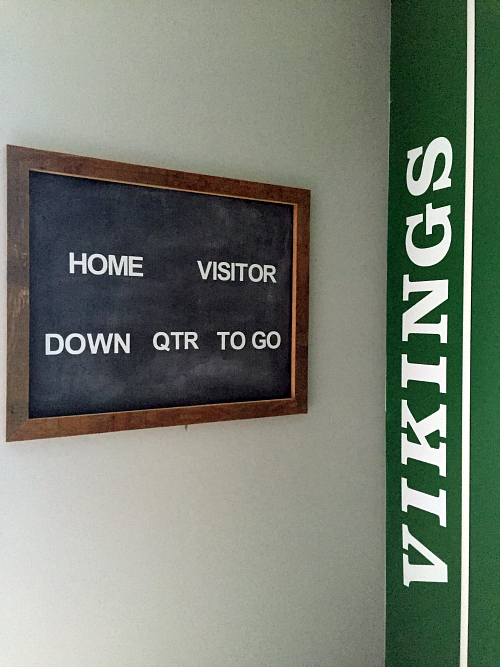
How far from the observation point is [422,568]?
1622 millimetres

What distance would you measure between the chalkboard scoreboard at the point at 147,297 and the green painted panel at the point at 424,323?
1.09 feet

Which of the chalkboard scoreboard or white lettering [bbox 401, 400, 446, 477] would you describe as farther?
white lettering [bbox 401, 400, 446, 477]

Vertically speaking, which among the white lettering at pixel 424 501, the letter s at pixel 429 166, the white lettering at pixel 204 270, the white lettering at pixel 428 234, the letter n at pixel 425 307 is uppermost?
the letter s at pixel 429 166

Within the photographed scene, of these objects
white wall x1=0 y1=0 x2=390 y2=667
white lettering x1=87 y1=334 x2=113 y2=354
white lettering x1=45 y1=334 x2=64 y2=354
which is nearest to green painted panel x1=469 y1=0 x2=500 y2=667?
white wall x1=0 y1=0 x2=390 y2=667

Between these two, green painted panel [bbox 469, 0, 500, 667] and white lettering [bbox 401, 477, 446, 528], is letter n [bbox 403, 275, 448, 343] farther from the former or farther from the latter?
white lettering [bbox 401, 477, 446, 528]

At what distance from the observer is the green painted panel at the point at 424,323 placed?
1523 mm

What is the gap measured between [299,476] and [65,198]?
0.96m

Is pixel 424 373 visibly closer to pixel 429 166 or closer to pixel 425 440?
pixel 425 440

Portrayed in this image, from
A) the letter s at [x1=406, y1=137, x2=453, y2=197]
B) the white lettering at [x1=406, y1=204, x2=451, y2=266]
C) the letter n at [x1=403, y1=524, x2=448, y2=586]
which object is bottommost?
the letter n at [x1=403, y1=524, x2=448, y2=586]

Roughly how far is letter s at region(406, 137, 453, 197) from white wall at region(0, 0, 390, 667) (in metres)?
0.11

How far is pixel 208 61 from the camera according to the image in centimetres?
144

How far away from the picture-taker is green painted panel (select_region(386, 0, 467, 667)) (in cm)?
152

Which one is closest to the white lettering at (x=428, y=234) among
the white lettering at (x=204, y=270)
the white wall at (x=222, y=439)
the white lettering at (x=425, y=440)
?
the white wall at (x=222, y=439)

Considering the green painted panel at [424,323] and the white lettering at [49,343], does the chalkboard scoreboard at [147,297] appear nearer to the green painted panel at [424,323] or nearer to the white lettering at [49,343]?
the white lettering at [49,343]
